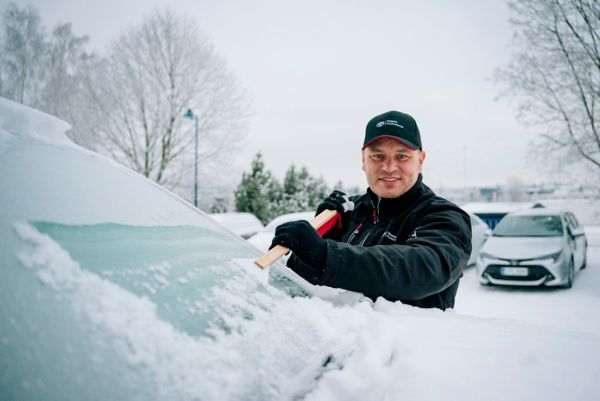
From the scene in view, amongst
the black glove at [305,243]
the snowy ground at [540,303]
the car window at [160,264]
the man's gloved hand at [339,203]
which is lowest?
the snowy ground at [540,303]

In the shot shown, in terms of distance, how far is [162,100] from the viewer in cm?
1357

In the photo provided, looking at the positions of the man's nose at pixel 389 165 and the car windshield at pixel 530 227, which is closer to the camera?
the man's nose at pixel 389 165

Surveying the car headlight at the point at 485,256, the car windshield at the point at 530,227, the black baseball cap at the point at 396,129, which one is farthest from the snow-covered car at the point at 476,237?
the black baseball cap at the point at 396,129

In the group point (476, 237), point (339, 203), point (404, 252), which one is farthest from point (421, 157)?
point (476, 237)

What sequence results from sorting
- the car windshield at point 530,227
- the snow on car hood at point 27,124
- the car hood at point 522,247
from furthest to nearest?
1. the car windshield at point 530,227
2. the car hood at point 522,247
3. the snow on car hood at point 27,124

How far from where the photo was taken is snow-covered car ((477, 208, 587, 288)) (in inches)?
230

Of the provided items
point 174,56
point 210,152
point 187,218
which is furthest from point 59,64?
point 187,218

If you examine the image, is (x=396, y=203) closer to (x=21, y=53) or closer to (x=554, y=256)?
(x=554, y=256)

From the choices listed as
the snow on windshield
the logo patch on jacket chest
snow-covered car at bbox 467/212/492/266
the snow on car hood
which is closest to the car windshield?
snow-covered car at bbox 467/212/492/266

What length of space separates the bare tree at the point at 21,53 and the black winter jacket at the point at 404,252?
1536cm

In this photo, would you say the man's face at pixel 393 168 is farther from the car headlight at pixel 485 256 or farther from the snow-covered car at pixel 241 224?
the snow-covered car at pixel 241 224

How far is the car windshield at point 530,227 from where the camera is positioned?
6.74m

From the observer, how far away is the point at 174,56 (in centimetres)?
1342

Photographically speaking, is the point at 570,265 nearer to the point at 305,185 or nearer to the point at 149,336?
the point at 149,336
